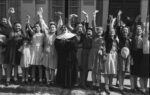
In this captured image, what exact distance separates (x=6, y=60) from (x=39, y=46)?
98cm

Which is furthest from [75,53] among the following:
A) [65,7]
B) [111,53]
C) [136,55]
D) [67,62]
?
[65,7]

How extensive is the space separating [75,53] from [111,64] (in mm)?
947

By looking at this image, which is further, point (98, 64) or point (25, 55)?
point (25, 55)

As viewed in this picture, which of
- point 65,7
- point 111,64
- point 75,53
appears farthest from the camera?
point 65,7

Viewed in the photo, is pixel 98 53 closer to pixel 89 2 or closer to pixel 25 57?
pixel 25 57

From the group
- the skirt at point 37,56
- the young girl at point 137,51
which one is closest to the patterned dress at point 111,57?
the young girl at point 137,51

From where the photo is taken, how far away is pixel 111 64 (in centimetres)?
724

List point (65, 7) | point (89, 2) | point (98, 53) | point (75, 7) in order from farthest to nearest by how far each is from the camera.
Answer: point (65, 7) < point (75, 7) < point (89, 2) < point (98, 53)

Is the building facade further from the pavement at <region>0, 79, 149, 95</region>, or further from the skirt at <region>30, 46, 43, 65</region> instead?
the pavement at <region>0, 79, 149, 95</region>

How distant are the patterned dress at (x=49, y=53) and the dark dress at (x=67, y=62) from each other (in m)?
0.14

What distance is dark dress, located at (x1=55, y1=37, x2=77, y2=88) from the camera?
7312mm

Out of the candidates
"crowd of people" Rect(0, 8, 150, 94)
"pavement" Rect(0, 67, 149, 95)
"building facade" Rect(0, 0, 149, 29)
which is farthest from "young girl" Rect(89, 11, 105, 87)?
"building facade" Rect(0, 0, 149, 29)

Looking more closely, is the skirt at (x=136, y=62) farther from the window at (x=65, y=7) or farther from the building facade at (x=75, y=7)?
the window at (x=65, y=7)

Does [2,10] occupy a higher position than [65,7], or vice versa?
[65,7]
